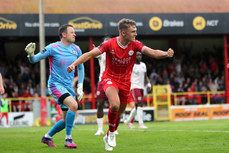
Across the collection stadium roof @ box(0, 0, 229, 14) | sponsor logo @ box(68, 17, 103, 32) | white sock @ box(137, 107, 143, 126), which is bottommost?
white sock @ box(137, 107, 143, 126)

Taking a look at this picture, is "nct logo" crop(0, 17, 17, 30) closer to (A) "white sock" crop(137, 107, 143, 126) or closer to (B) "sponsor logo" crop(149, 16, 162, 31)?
(B) "sponsor logo" crop(149, 16, 162, 31)

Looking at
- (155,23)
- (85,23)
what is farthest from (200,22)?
(85,23)

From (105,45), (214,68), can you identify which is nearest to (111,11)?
(214,68)

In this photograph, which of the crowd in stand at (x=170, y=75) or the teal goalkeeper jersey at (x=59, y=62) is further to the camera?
the crowd in stand at (x=170, y=75)

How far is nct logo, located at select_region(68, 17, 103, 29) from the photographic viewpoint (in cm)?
2184

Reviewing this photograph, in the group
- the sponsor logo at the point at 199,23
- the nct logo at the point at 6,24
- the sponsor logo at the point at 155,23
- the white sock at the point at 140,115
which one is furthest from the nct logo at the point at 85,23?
the white sock at the point at 140,115

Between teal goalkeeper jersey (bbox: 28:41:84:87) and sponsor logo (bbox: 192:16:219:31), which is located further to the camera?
sponsor logo (bbox: 192:16:219:31)

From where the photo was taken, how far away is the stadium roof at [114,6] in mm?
22023

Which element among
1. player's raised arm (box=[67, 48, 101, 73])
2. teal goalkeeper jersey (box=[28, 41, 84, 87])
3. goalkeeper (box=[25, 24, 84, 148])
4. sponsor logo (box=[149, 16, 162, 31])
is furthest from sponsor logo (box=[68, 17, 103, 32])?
player's raised arm (box=[67, 48, 101, 73])

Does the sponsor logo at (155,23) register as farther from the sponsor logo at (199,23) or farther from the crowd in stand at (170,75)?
the crowd in stand at (170,75)

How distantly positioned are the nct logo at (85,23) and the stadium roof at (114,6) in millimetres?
594

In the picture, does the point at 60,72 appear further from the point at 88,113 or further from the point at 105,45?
the point at 88,113

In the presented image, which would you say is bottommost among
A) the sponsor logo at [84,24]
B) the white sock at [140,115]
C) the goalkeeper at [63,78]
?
the white sock at [140,115]

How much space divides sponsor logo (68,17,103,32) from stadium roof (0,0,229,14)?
599mm
